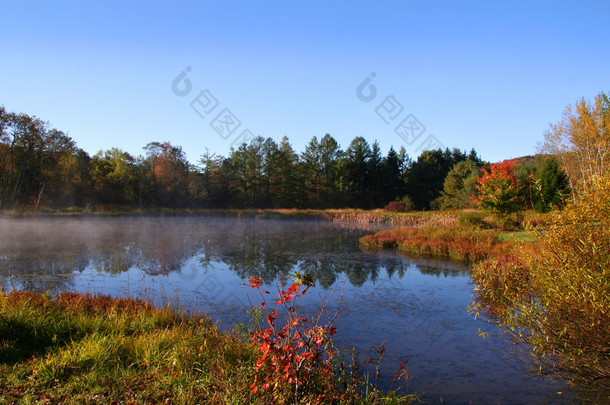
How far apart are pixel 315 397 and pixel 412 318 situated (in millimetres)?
5530

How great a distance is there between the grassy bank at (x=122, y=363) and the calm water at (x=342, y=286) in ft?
6.30

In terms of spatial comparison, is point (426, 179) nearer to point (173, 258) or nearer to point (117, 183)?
point (117, 183)

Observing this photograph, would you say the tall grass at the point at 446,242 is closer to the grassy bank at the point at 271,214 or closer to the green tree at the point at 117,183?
the grassy bank at the point at 271,214

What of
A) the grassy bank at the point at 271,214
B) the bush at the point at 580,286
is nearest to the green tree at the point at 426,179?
the grassy bank at the point at 271,214

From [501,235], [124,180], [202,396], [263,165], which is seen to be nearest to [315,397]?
[202,396]

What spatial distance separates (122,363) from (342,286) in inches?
185

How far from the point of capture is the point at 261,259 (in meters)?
17.0

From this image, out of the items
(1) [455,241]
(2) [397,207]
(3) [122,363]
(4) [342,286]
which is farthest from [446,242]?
(2) [397,207]

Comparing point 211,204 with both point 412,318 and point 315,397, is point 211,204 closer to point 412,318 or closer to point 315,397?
point 412,318

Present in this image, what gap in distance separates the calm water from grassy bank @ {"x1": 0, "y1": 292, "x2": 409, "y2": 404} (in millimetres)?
1920

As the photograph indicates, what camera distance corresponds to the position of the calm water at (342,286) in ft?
19.9

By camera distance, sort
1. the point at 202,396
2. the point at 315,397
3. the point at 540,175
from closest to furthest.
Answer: the point at 315,397 → the point at 202,396 → the point at 540,175

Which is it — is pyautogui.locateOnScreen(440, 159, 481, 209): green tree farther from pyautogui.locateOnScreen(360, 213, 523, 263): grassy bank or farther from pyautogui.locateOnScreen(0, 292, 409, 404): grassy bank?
pyautogui.locateOnScreen(0, 292, 409, 404): grassy bank

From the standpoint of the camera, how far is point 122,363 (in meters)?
4.92
